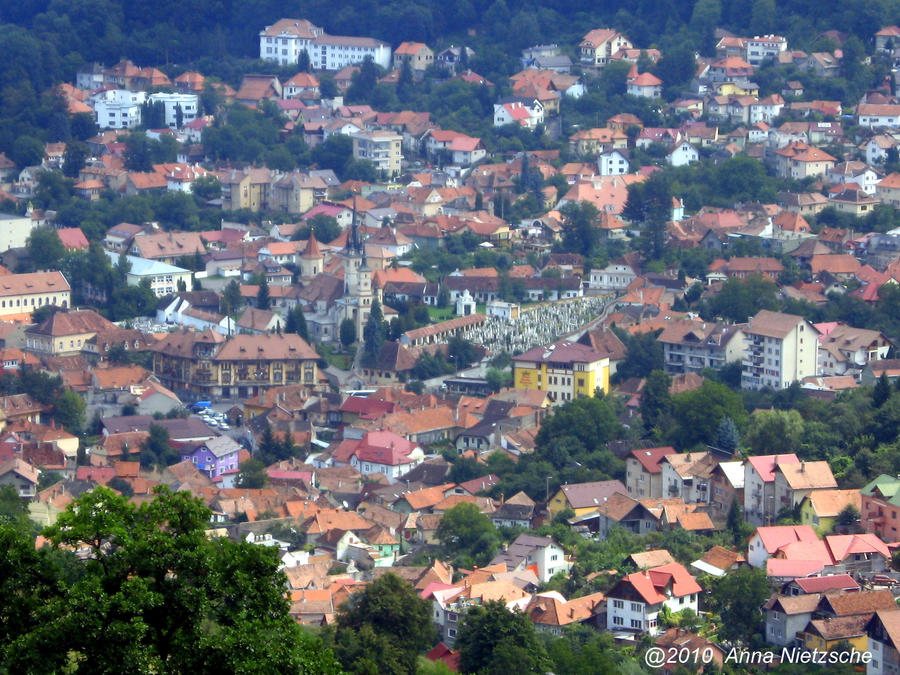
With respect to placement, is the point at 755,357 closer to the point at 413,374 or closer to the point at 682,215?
the point at 413,374

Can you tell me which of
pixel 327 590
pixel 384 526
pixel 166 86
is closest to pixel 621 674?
pixel 327 590

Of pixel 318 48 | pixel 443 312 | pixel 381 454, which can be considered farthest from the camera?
pixel 318 48

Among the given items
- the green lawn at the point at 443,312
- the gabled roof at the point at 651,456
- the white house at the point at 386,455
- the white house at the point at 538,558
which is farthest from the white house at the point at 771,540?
the green lawn at the point at 443,312

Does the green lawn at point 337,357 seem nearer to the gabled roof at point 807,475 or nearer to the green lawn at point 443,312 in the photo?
the green lawn at point 443,312

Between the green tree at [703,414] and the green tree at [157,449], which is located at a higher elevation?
the green tree at [703,414]

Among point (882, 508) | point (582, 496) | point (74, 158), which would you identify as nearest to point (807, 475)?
point (882, 508)

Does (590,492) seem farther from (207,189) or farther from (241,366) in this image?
(207,189)
